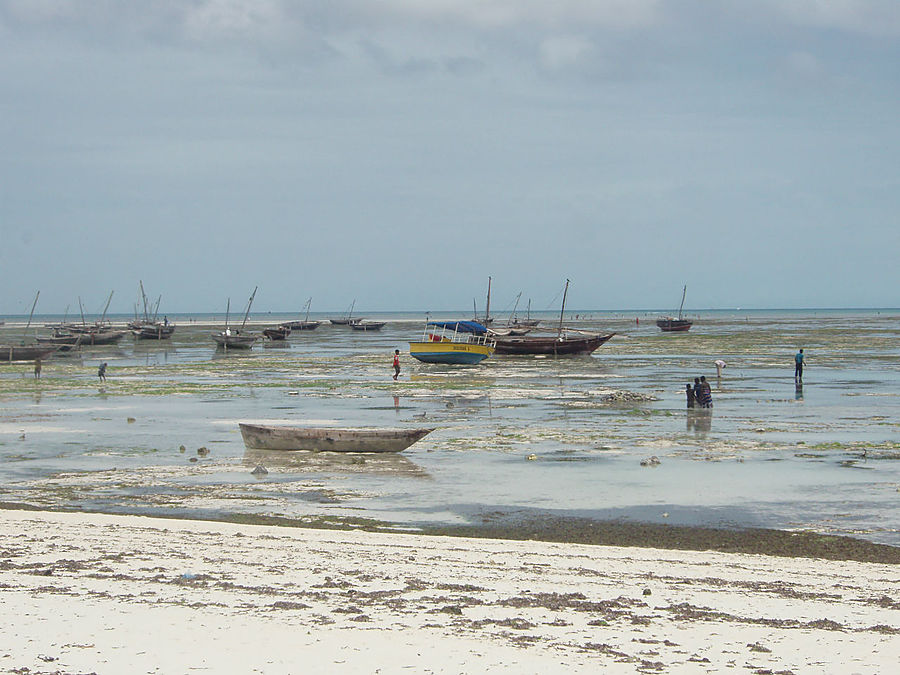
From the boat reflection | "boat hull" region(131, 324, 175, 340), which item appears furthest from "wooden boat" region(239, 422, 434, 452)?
"boat hull" region(131, 324, 175, 340)

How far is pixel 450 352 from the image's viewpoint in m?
56.9

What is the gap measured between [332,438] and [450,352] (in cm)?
3395

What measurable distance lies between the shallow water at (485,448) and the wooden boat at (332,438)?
49cm

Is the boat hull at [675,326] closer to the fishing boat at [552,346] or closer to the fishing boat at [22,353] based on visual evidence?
the fishing boat at [552,346]

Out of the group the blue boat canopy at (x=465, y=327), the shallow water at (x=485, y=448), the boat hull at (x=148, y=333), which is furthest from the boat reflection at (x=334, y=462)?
the boat hull at (x=148, y=333)

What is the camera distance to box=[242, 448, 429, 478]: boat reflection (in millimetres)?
21234

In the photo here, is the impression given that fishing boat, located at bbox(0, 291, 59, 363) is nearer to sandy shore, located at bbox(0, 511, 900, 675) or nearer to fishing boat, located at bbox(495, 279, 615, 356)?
fishing boat, located at bbox(495, 279, 615, 356)

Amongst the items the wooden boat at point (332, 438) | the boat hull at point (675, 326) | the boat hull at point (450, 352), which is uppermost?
the boat hull at point (675, 326)

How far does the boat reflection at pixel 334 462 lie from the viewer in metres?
21.2

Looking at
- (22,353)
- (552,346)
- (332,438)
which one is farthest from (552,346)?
(332,438)

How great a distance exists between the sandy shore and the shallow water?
3.18m

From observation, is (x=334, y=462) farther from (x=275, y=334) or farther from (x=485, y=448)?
(x=275, y=334)

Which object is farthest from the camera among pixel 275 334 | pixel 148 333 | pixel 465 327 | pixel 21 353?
pixel 148 333

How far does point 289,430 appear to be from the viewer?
924 inches
